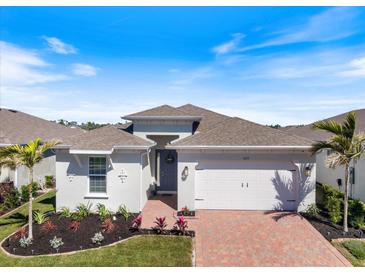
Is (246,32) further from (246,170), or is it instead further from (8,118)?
(8,118)

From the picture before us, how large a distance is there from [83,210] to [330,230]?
11.2 m

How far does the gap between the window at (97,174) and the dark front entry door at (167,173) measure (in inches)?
185

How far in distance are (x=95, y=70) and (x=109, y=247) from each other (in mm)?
14449

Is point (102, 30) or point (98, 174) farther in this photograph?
point (102, 30)

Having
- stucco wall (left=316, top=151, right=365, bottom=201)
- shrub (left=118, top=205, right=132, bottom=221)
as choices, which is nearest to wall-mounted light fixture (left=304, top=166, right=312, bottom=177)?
stucco wall (left=316, top=151, right=365, bottom=201)

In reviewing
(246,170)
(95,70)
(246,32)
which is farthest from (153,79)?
(246,170)

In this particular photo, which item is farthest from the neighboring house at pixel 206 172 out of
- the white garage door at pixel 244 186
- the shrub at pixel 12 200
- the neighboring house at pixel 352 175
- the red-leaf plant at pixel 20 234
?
A: the shrub at pixel 12 200

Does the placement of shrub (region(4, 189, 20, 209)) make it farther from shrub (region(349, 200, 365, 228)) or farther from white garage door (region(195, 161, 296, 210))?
shrub (region(349, 200, 365, 228))

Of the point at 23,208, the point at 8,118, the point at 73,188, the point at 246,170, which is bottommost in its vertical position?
the point at 23,208

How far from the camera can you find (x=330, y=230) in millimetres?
9922

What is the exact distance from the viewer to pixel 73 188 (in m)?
12.4

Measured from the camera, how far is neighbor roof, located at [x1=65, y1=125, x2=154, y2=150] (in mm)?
11875

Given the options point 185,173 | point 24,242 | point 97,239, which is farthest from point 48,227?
point 185,173

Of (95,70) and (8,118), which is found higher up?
(95,70)
